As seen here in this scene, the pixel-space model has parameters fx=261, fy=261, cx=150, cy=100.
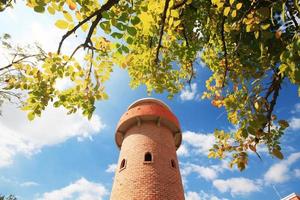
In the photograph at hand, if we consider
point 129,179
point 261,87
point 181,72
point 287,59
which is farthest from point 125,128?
point 287,59

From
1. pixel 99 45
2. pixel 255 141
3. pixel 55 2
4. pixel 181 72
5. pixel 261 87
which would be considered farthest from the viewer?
pixel 181 72

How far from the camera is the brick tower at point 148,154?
35.3ft

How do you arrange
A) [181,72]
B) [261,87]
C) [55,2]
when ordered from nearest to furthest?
1. [55,2]
2. [261,87]
3. [181,72]

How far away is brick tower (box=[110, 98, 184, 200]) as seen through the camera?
1076 centimetres

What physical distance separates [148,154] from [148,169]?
3.30 ft

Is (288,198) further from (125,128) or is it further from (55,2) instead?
(55,2)

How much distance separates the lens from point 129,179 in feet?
36.7

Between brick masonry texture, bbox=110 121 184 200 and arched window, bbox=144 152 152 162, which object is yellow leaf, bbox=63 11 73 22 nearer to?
brick masonry texture, bbox=110 121 184 200

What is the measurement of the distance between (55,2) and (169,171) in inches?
406

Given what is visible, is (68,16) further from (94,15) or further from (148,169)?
(148,169)

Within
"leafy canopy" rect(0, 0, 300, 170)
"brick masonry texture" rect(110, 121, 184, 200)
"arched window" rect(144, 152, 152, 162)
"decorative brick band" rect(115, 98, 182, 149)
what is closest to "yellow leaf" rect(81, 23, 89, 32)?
"leafy canopy" rect(0, 0, 300, 170)

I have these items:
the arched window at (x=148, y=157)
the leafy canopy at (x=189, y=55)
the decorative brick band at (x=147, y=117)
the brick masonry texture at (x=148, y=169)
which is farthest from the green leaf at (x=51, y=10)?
the decorative brick band at (x=147, y=117)

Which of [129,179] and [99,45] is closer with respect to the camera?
[99,45]

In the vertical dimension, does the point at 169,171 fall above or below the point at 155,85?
above
